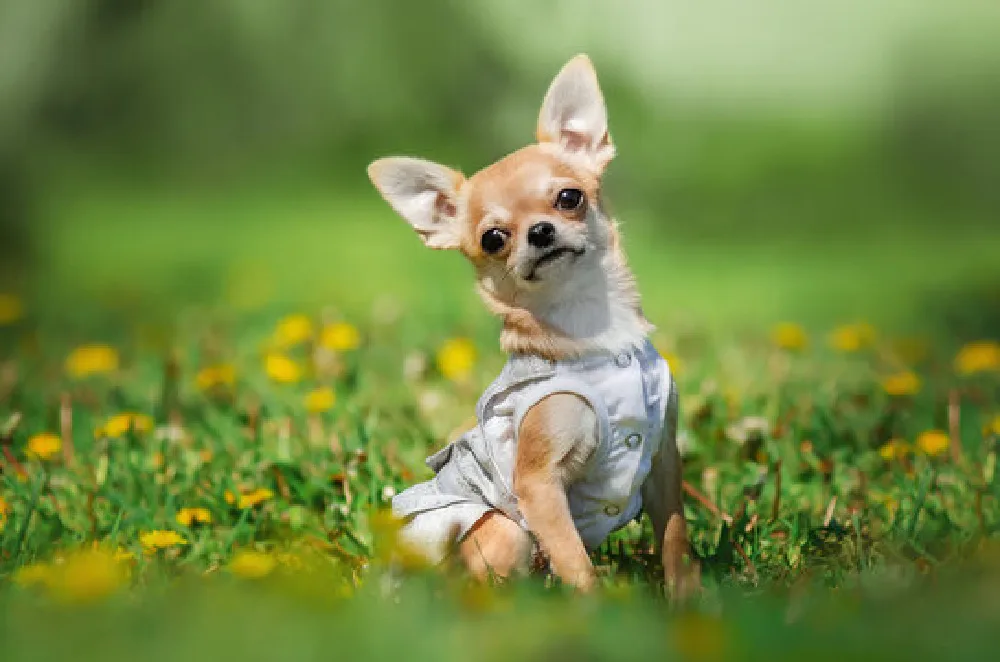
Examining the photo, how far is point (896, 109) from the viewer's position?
32.7ft

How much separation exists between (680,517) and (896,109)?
8.15 metres

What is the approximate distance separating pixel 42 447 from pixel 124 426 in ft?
0.95

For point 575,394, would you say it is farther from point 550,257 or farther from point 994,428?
point 994,428

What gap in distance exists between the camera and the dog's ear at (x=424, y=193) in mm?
2855

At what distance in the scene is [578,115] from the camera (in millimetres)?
2891

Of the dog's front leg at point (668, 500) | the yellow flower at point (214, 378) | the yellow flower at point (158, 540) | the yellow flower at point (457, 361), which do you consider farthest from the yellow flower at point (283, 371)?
the dog's front leg at point (668, 500)

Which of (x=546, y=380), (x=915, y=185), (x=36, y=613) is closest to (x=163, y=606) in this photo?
(x=36, y=613)

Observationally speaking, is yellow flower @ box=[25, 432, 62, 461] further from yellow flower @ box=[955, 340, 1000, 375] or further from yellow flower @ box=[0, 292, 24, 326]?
yellow flower @ box=[955, 340, 1000, 375]

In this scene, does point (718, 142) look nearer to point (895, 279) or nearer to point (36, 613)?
point (895, 279)

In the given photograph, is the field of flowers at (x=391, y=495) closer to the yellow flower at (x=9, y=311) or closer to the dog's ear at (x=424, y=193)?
the yellow flower at (x=9, y=311)

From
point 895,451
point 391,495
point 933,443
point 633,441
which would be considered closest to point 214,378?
point 391,495

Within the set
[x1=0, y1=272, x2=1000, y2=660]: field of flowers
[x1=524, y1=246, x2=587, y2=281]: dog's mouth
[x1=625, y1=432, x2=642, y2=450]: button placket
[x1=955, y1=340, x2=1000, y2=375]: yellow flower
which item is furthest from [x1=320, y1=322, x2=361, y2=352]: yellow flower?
[x1=955, y1=340, x2=1000, y2=375]: yellow flower

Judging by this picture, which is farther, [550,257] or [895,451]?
[895,451]

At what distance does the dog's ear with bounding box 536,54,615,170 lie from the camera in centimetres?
283
